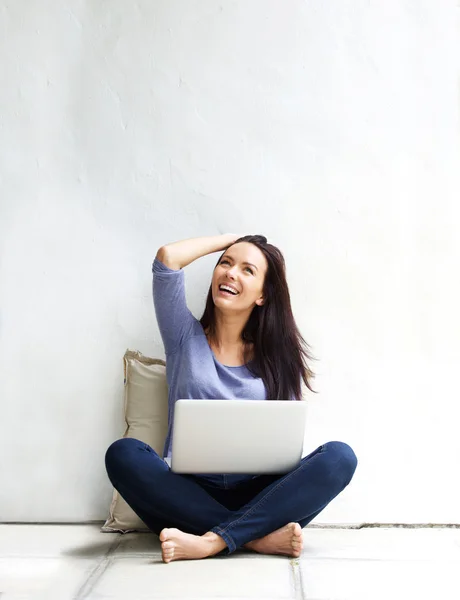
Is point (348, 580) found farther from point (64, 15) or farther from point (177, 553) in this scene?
point (64, 15)

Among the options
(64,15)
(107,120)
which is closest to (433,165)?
(107,120)

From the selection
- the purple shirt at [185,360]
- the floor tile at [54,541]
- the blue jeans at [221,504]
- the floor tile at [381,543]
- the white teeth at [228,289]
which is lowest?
the floor tile at [54,541]

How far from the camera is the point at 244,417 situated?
6.45 feet

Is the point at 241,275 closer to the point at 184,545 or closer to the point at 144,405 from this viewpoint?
the point at 144,405

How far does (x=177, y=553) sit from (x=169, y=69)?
5.48ft

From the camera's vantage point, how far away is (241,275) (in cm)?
243

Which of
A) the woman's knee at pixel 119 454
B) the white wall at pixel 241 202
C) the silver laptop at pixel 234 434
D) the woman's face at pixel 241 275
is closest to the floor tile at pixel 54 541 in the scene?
the white wall at pixel 241 202

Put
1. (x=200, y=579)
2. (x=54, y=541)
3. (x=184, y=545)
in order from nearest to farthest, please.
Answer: (x=200, y=579), (x=184, y=545), (x=54, y=541)

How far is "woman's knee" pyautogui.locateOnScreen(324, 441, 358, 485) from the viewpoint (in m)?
2.13

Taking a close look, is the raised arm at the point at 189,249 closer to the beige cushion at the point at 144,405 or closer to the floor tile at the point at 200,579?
the beige cushion at the point at 144,405

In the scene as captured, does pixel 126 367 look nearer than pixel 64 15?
Yes

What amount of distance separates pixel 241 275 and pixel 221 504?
2.34 ft

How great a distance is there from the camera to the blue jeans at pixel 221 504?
2.05 m

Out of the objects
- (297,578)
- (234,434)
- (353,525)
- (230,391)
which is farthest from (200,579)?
(353,525)
